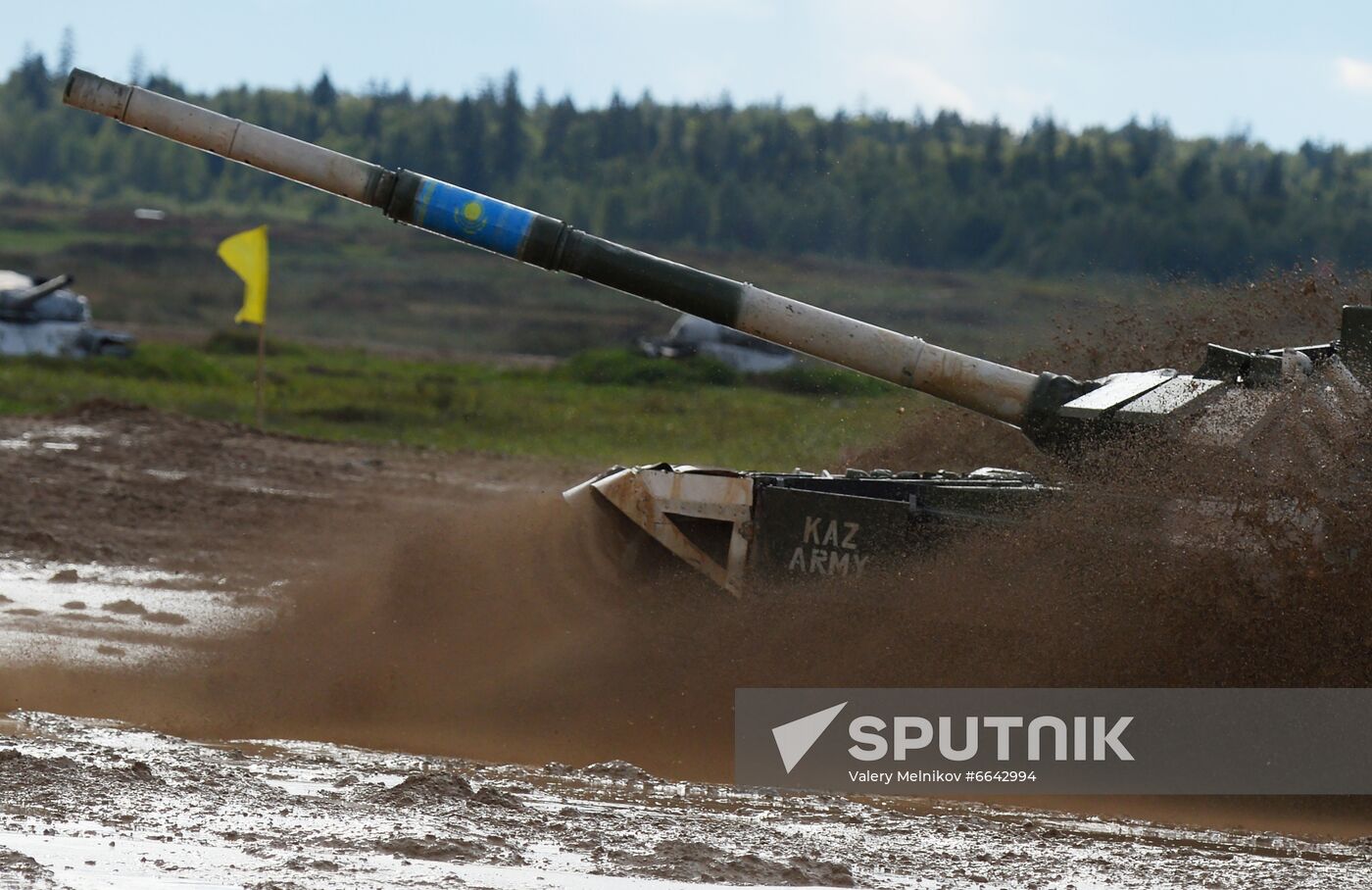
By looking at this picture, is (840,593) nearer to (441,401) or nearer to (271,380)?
(441,401)

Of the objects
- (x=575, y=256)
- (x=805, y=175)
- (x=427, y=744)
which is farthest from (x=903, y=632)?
(x=805, y=175)

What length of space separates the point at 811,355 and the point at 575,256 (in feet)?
4.09

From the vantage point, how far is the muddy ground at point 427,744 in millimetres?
5324

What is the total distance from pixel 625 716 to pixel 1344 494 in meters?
3.12

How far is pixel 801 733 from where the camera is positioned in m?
7.34

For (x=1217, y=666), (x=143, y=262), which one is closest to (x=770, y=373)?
(x=1217, y=666)

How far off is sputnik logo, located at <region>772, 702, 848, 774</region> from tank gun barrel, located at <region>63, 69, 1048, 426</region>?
6.05 feet

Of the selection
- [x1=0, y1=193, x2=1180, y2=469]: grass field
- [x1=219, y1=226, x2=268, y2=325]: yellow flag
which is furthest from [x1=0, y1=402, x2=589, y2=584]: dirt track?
[x1=0, y1=193, x2=1180, y2=469]: grass field

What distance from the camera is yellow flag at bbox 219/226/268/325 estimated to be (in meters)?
19.0

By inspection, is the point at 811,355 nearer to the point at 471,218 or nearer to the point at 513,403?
the point at 471,218

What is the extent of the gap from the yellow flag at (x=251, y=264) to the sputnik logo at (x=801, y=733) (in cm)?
1274

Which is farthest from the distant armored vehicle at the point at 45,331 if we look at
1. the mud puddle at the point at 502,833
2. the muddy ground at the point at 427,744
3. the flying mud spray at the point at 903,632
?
the mud puddle at the point at 502,833

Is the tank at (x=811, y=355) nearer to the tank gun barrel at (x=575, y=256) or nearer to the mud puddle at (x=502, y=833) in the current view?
the tank gun barrel at (x=575, y=256)

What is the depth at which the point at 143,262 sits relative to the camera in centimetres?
6147
